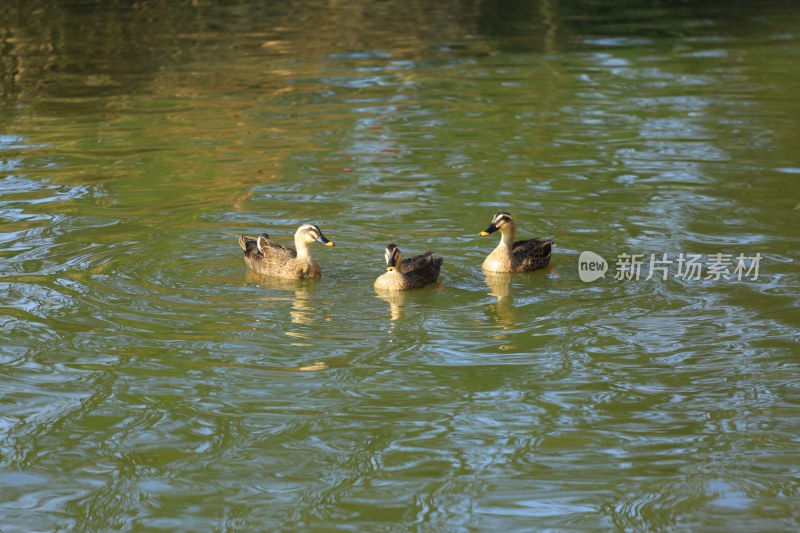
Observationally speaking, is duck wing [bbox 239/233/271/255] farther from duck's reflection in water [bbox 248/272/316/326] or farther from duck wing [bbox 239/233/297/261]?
duck's reflection in water [bbox 248/272/316/326]

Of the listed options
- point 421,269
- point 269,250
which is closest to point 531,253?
point 421,269

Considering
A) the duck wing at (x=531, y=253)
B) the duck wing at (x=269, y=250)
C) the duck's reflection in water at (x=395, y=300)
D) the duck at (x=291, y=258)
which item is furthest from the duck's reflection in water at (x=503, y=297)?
the duck wing at (x=269, y=250)

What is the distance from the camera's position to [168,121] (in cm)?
1720

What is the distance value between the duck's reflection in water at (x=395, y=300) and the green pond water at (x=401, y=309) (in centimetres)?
3

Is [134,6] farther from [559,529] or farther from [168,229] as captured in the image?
[559,529]

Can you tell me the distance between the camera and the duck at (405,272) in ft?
32.3

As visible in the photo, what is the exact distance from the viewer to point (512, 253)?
10625 millimetres

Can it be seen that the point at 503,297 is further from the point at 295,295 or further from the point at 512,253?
the point at 295,295

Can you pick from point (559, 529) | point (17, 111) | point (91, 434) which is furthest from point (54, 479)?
point (17, 111)

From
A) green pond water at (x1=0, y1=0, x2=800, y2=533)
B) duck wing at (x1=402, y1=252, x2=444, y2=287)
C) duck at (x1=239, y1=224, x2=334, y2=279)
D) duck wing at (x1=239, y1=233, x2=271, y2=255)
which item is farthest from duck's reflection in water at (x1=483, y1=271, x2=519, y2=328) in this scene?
duck wing at (x1=239, y1=233, x2=271, y2=255)

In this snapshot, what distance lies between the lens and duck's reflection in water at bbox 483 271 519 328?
31.2 ft

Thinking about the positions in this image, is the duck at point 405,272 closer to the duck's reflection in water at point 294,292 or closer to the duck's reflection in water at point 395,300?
the duck's reflection in water at point 395,300

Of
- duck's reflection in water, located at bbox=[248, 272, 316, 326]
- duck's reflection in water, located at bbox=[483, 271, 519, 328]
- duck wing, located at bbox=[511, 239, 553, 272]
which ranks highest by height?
duck wing, located at bbox=[511, 239, 553, 272]

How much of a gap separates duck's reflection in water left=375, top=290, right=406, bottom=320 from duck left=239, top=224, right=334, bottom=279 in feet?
2.37
